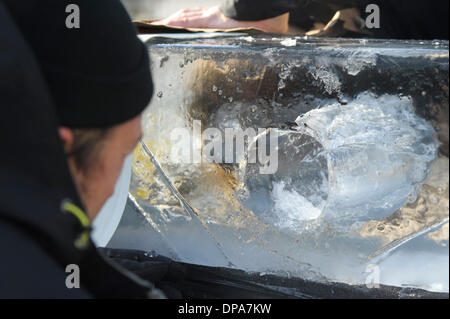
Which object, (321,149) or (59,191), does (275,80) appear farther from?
(59,191)

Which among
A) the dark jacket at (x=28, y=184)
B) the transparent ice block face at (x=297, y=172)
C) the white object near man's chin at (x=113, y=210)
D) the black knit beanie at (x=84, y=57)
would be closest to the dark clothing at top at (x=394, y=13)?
the transparent ice block face at (x=297, y=172)

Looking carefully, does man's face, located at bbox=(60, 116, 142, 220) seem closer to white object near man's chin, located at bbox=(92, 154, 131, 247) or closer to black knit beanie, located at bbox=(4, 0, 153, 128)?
black knit beanie, located at bbox=(4, 0, 153, 128)

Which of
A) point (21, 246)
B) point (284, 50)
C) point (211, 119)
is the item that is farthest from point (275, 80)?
point (21, 246)

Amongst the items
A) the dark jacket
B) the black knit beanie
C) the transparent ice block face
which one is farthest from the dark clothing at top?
the dark jacket

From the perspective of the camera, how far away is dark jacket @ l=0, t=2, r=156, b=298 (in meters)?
0.62

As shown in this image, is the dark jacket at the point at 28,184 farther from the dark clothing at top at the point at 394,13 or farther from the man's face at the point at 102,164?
the dark clothing at top at the point at 394,13

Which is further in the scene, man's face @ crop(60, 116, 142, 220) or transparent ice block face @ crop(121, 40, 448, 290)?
transparent ice block face @ crop(121, 40, 448, 290)

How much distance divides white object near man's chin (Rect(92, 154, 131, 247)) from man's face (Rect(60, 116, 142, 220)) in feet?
1.21

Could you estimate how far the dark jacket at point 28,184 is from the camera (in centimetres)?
62

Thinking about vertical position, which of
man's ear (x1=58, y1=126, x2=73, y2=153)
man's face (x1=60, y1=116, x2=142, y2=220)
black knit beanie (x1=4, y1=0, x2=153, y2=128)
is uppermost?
black knit beanie (x1=4, y1=0, x2=153, y2=128)

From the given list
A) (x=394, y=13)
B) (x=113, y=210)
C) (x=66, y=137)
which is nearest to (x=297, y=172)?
(x=113, y=210)

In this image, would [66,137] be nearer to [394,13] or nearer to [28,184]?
[28,184]

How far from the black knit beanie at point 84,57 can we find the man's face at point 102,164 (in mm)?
23

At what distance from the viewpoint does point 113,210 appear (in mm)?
1211
